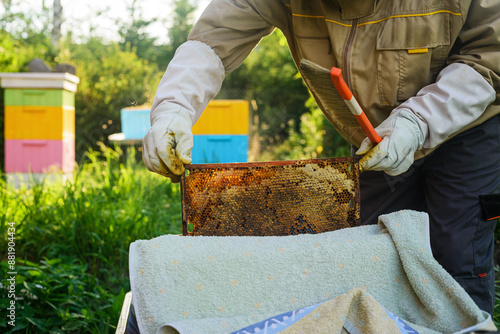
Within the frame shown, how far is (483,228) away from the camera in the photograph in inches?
66.4

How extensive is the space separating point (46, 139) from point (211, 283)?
4909 millimetres

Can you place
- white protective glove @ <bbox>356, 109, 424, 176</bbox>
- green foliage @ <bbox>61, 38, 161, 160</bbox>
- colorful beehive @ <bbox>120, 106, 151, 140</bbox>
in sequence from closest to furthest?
white protective glove @ <bbox>356, 109, 424, 176</bbox> < colorful beehive @ <bbox>120, 106, 151, 140</bbox> < green foliage @ <bbox>61, 38, 161, 160</bbox>

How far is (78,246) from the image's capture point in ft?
10.4

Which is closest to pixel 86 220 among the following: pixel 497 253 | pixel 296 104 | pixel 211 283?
pixel 211 283

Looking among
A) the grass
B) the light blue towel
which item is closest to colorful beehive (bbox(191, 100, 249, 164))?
the grass

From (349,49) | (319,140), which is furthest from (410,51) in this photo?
(319,140)

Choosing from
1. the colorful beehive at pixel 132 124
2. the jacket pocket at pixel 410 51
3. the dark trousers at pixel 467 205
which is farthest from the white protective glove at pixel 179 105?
the colorful beehive at pixel 132 124

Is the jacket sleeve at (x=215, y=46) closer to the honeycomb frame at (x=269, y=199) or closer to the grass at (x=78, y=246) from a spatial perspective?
the honeycomb frame at (x=269, y=199)

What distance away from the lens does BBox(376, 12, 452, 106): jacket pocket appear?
1645 mm

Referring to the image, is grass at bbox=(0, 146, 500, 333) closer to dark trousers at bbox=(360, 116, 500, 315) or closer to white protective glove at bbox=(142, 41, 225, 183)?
dark trousers at bbox=(360, 116, 500, 315)

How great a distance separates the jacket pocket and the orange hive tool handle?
0.34 m

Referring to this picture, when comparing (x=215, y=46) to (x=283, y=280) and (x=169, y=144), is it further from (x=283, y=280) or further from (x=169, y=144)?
(x=283, y=280)

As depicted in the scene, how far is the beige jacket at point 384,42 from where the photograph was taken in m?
1.58

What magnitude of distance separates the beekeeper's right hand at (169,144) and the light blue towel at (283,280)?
0.33 metres
